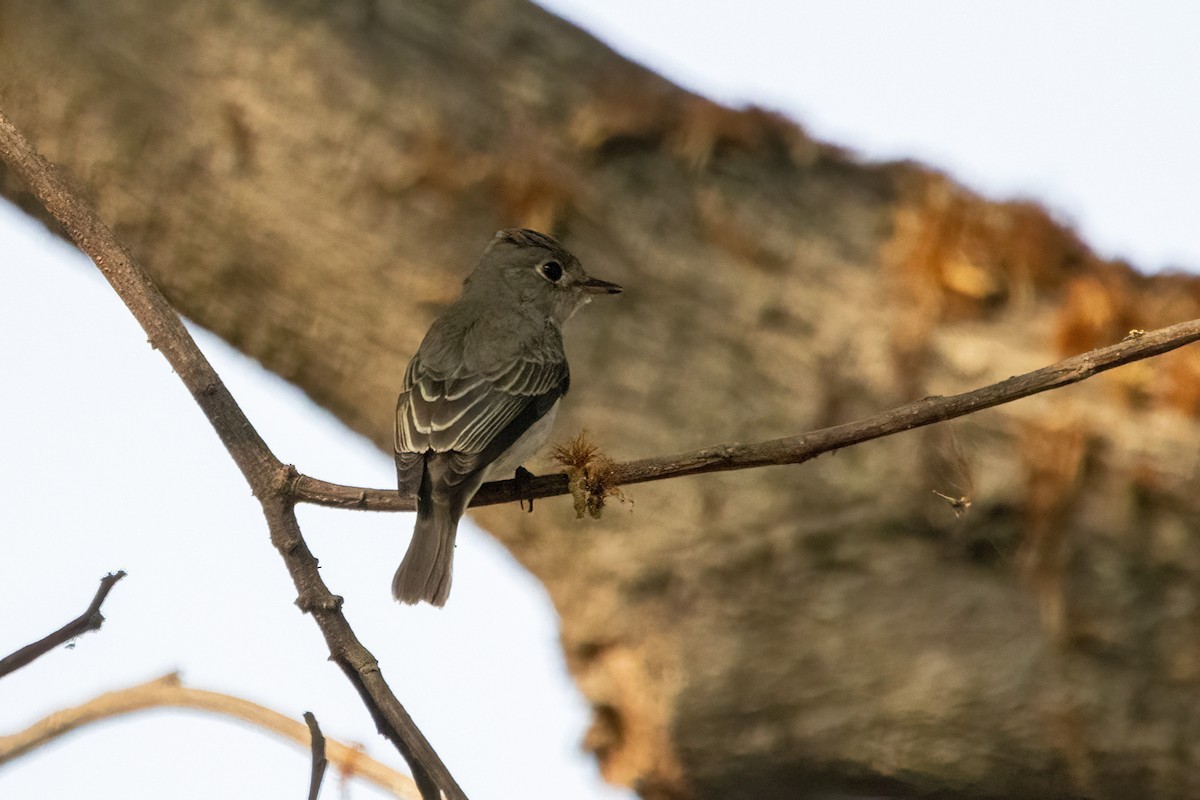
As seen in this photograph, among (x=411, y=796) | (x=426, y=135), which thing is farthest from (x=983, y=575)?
(x=411, y=796)

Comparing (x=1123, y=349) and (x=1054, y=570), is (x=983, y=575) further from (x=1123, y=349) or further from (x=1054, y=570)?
(x=1123, y=349)

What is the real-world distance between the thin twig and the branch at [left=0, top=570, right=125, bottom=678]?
15.5 inches

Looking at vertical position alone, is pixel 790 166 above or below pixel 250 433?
above

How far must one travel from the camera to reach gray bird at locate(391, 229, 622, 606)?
11.0ft

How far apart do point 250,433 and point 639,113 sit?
417 cm

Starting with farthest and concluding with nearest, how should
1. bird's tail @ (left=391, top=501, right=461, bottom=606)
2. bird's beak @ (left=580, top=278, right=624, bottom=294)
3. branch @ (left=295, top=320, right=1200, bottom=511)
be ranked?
bird's beak @ (left=580, top=278, right=624, bottom=294), bird's tail @ (left=391, top=501, right=461, bottom=606), branch @ (left=295, top=320, right=1200, bottom=511)

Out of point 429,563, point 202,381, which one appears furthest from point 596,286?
point 202,381

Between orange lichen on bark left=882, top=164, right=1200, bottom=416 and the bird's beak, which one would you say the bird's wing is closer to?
the bird's beak

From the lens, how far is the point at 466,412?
3.55 metres

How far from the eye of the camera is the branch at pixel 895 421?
237 centimetres

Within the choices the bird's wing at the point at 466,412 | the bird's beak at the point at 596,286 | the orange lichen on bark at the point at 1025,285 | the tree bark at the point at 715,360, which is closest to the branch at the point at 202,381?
the bird's wing at the point at 466,412

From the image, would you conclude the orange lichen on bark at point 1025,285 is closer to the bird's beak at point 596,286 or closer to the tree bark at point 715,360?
the tree bark at point 715,360

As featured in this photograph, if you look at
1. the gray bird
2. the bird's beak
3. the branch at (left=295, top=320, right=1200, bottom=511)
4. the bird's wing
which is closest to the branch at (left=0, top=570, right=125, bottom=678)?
the branch at (left=295, top=320, right=1200, bottom=511)

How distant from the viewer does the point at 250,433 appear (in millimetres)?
2605
